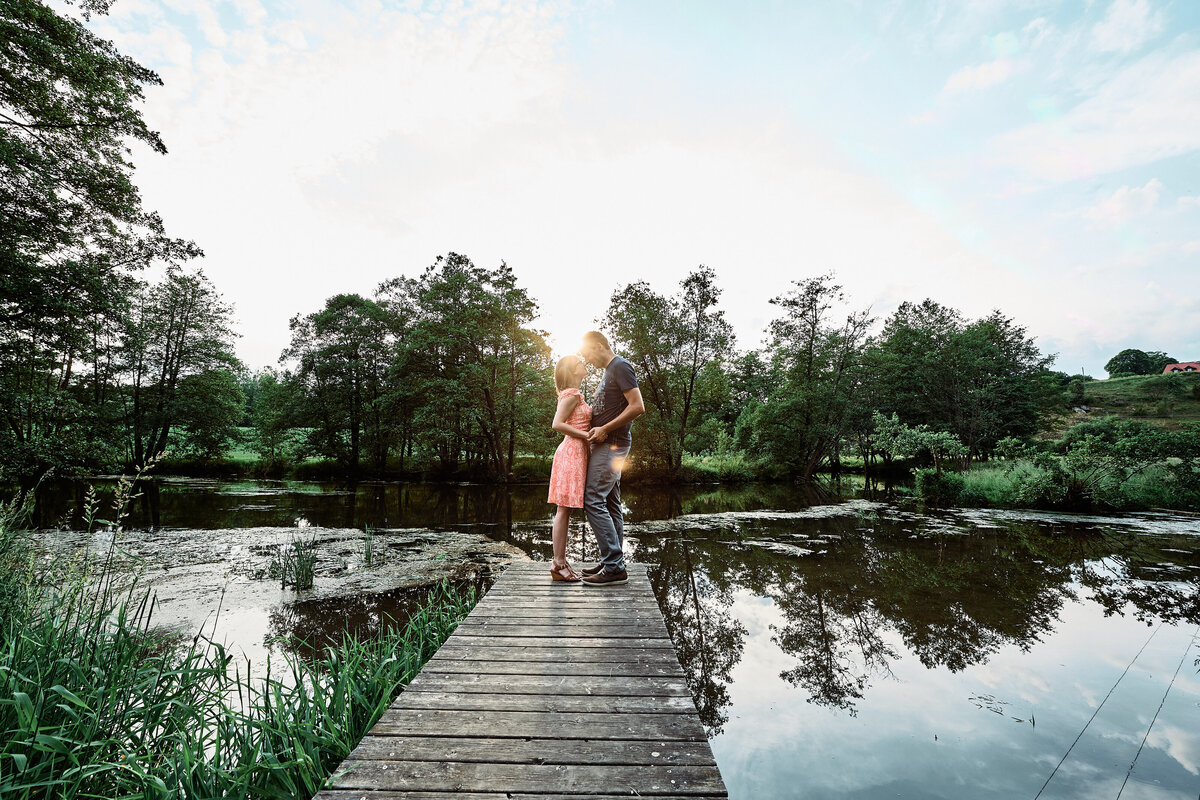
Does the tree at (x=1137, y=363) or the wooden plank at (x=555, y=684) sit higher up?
the tree at (x=1137, y=363)

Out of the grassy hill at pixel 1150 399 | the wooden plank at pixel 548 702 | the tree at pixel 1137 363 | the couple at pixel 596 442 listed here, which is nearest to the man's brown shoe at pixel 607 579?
the couple at pixel 596 442

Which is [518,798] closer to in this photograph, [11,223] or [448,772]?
[448,772]

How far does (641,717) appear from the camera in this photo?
189 centimetres

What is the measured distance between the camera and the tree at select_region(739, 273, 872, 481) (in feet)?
82.3

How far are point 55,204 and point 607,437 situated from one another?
13836 millimetres

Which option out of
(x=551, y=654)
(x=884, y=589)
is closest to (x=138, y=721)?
(x=551, y=654)

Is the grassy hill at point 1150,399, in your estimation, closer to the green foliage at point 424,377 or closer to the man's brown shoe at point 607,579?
the green foliage at point 424,377

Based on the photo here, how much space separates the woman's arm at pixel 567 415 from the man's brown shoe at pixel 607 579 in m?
1.21

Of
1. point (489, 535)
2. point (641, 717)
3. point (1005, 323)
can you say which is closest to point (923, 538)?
point (489, 535)

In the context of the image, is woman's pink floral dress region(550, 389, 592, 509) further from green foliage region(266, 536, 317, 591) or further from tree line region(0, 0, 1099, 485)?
tree line region(0, 0, 1099, 485)

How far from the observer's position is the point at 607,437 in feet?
12.5

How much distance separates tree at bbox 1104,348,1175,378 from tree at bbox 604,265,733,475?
79904 mm

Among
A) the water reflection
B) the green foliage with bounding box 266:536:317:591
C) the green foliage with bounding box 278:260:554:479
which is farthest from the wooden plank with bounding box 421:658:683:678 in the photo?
the green foliage with bounding box 278:260:554:479

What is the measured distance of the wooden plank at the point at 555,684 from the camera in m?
2.13
